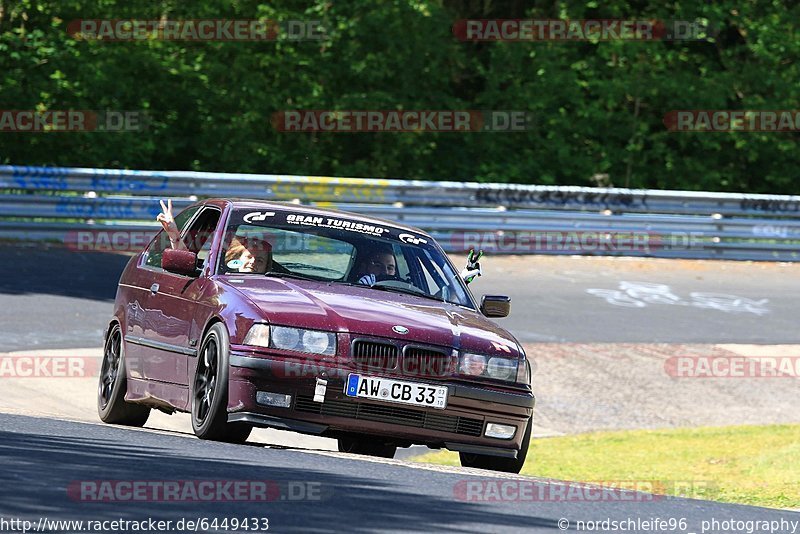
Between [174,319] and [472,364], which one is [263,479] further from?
[174,319]

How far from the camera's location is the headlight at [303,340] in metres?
8.44

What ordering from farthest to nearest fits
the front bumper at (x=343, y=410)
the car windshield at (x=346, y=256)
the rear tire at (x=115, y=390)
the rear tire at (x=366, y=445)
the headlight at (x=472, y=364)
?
the rear tire at (x=115, y=390) < the car windshield at (x=346, y=256) < the rear tire at (x=366, y=445) < the headlight at (x=472, y=364) < the front bumper at (x=343, y=410)

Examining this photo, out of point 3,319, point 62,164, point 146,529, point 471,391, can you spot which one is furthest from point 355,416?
point 62,164

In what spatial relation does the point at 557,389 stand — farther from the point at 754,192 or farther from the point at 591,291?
the point at 754,192

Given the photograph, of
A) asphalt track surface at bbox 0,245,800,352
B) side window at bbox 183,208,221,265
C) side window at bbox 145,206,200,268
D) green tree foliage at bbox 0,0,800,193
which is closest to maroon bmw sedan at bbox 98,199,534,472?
side window at bbox 183,208,221,265

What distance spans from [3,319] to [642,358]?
6439 mm

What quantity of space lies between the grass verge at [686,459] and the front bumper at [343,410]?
249 centimetres

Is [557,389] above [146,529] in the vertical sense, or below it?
below

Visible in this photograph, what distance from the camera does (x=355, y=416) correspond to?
8.48 meters

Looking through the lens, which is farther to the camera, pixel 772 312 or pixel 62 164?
pixel 62 164

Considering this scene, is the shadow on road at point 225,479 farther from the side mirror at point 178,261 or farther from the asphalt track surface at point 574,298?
the asphalt track surface at point 574,298

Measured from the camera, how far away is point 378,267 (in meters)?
9.78

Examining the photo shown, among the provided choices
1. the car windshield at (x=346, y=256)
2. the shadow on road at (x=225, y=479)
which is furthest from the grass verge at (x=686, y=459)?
the shadow on road at (x=225, y=479)

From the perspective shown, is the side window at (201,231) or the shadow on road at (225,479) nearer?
the shadow on road at (225,479)
